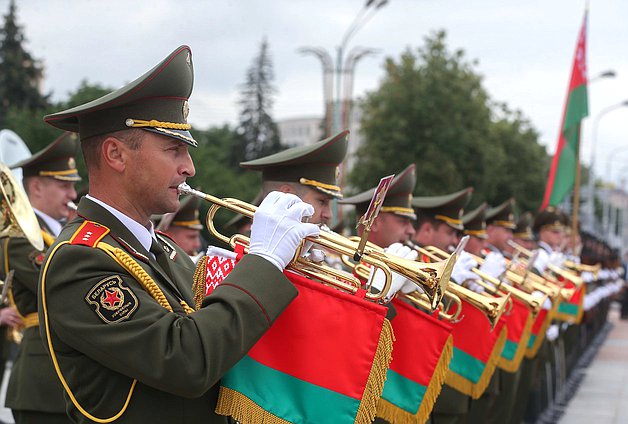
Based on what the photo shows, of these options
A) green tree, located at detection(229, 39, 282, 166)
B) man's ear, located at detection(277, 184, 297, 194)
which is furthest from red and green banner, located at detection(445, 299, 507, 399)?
green tree, located at detection(229, 39, 282, 166)

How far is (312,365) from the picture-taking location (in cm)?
273

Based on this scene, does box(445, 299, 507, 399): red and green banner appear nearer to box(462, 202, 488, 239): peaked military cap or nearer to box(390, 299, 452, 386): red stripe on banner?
box(390, 299, 452, 386): red stripe on banner

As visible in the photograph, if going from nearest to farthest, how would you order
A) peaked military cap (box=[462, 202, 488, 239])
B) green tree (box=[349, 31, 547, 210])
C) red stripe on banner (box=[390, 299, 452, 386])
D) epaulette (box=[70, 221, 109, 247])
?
epaulette (box=[70, 221, 109, 247]), red stripe on banner (box=[390, 299, 452, 386]), peaked military cap (box=[462, 202, 488, 239]), green tree (box=[349, 31, 547, 210])

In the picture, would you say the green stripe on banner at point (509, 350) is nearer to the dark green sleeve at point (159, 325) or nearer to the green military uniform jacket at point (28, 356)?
the green military uniform jacket at point (28, 356)

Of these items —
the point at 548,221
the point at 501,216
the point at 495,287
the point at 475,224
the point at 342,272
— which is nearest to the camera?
the point at 342,272

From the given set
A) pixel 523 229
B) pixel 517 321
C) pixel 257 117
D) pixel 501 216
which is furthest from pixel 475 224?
pixel 257 117

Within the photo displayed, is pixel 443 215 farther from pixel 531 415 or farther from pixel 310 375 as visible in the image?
pixel 531 415

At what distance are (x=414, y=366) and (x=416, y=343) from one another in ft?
0.34

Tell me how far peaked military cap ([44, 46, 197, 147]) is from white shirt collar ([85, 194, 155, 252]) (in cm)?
21

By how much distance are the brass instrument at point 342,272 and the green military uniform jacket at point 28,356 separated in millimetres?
1447

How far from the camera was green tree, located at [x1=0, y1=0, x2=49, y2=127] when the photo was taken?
40125mm

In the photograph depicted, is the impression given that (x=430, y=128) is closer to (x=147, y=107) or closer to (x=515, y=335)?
(x=515, y=335)

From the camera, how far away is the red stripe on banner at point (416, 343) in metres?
4.05

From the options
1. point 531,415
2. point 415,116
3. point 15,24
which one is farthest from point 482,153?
point 15,24
